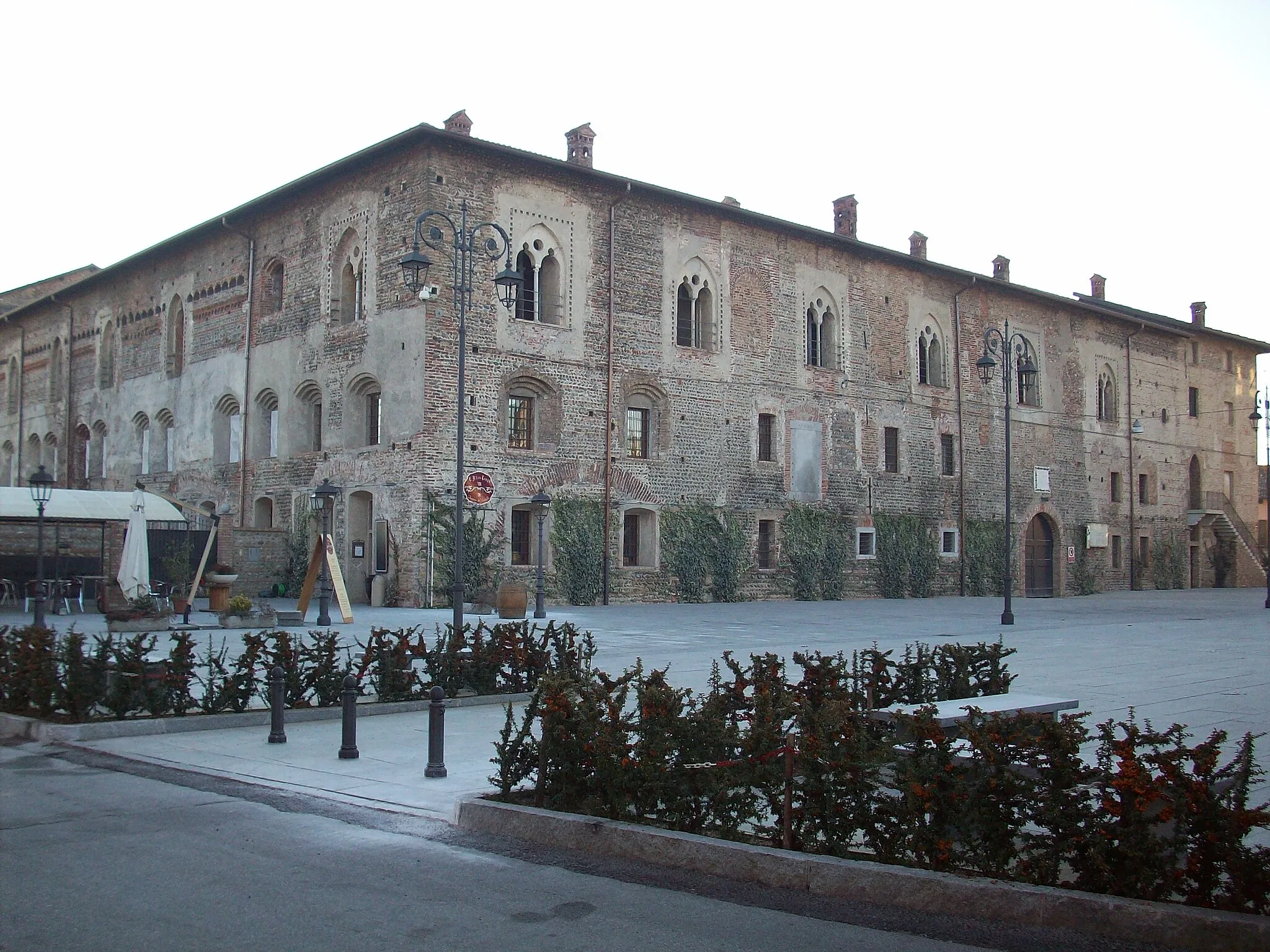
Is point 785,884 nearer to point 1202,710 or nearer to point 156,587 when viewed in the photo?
point 1202,710

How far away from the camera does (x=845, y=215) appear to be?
3988 centimetres

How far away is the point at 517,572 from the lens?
2942cm

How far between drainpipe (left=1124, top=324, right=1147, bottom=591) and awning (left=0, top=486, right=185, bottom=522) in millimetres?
36244

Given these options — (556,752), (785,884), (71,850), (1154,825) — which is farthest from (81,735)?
(1154,825)

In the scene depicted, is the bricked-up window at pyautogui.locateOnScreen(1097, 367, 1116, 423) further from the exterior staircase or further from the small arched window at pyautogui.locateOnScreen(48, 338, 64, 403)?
the small arched window at pyautogui.locateOnScreen(48, 338, 64, 403)

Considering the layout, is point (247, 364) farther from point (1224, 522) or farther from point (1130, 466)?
point (1224, 522)

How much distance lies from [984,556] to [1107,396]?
11278mm

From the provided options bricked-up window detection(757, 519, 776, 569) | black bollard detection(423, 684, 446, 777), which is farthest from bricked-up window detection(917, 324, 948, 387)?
black bollard detection(423, 684, 446, 777)

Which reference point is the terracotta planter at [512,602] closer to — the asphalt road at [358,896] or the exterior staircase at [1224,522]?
the asphalt road at [358,896]

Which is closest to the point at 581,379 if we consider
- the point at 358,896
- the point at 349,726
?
the point at 349,726

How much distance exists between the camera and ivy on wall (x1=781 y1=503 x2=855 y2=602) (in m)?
35.6

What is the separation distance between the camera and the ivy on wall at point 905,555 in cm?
3816

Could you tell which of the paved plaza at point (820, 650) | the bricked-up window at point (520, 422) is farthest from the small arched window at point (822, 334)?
the bricked-up window at point (520, 422)

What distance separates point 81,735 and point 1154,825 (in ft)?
30.5
